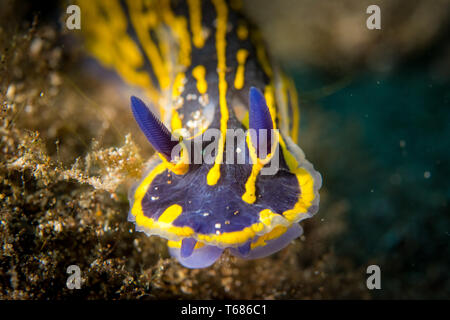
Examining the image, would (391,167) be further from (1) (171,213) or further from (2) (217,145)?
(1) (171,213)

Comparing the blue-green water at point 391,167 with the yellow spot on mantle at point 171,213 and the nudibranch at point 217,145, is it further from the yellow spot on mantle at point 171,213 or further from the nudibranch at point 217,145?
the yellow spot on mantle at point 171,213

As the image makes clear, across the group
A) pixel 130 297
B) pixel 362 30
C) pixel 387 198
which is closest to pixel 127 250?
pixel 130 297

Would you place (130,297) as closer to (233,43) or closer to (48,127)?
(48,127)

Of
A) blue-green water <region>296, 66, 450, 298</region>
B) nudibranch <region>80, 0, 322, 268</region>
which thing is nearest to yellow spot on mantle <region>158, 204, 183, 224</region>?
nudibranch <region>80, 0, 322, 268</region>

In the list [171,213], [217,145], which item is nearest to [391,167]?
[217,145]

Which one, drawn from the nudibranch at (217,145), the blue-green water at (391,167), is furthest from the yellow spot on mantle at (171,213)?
the blue-green water at (391,167)

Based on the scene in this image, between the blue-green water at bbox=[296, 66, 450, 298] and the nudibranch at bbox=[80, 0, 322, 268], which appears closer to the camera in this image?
the nudibranch at bbox=[80, 0, 322, 268]

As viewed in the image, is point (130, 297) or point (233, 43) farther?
point (233, 43)

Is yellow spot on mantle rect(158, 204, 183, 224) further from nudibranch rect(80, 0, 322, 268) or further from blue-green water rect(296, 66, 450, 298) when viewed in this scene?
blue-green water rect(296, 66, 450, 298)
